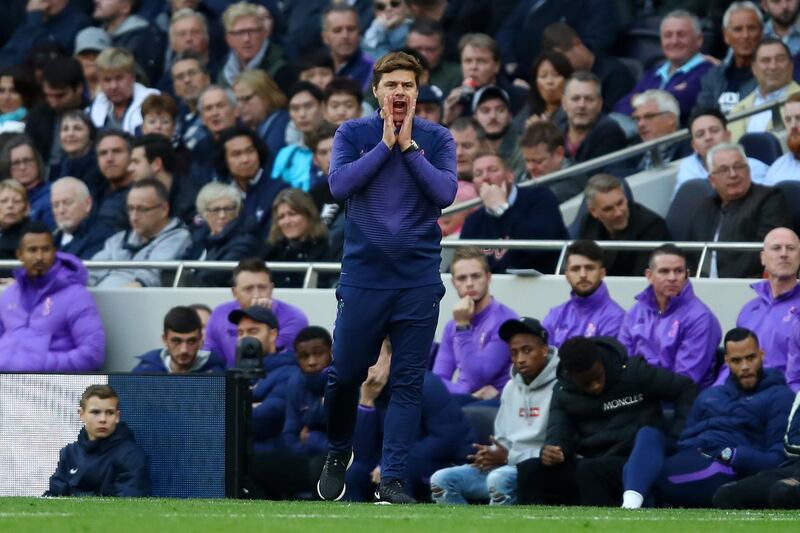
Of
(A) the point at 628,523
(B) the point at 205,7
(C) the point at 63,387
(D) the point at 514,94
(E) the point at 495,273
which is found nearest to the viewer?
(A) the point at 628,523

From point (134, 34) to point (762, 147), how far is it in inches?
333

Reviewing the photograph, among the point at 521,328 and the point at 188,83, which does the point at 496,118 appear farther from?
the point at 521,328

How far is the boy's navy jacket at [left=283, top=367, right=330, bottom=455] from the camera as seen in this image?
12906 millimetres

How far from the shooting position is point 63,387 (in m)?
11.4

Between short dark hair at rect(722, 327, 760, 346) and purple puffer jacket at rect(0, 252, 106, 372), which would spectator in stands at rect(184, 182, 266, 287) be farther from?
short dark hair at rect(722, 327, 760, 346)

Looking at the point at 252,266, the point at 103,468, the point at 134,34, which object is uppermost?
the point at 134,34

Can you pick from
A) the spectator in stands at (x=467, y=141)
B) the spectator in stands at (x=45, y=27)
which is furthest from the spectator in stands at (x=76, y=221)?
the spectator in stands at (x=45, y=27)

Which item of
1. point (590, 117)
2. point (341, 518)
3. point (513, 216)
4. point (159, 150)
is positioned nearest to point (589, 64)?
point (590, 117)

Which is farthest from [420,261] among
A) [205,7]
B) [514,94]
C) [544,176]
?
[205,7]

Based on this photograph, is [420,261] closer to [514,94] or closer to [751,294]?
[751,294]

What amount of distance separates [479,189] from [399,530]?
6.96 meters

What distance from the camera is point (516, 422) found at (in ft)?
41.5

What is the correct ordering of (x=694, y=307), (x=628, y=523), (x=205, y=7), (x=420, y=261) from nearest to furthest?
1. (x=628, y=523)
2. (x=420, y=261)
3. (x=694, y=307)
4. (x=205, y=7)

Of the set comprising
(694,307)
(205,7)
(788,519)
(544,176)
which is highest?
(205,7)
